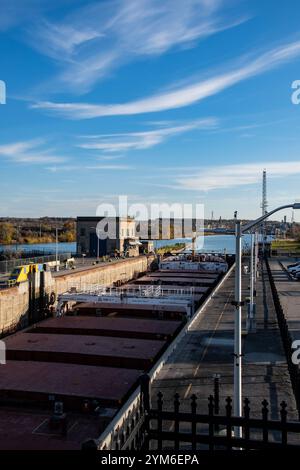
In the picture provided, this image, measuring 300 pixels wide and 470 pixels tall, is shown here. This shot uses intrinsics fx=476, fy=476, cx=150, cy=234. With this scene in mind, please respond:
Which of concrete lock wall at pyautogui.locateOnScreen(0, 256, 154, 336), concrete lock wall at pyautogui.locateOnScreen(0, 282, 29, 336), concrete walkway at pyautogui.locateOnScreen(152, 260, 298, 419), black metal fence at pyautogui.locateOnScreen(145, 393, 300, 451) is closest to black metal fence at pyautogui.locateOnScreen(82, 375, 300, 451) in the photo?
black metal fence at pyautogui.locateOnScreen(145, 393, 300, 451)

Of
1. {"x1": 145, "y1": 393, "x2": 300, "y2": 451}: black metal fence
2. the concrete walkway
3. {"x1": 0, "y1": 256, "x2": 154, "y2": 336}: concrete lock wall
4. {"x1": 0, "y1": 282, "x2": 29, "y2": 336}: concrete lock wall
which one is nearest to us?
{"x1": 145, "y1": 393, "x2": 300, "y2": 451}: black metal fence

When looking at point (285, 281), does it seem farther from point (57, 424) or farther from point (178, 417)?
point (178, 417)

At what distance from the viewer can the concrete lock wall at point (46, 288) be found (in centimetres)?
2981

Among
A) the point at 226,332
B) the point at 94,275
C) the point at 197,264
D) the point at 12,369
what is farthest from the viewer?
the point at 197,264

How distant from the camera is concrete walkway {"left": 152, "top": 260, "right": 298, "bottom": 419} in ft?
39.0

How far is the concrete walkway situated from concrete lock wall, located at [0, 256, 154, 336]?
13.8m

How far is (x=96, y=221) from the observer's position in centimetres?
7731

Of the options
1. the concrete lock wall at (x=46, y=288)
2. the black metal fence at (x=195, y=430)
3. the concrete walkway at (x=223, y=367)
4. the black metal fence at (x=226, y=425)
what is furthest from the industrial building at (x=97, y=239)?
the black metal fence at (x=226, y=425)

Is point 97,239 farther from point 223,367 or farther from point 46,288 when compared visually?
point 223,367

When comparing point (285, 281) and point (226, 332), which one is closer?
point (226, 332)

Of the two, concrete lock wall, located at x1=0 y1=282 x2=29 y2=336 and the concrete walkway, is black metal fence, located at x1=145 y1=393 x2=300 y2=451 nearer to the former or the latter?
the concrete walkway

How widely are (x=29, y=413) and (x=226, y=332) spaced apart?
8.17m

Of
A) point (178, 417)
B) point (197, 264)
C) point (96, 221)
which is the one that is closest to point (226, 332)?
point (178, 417)
